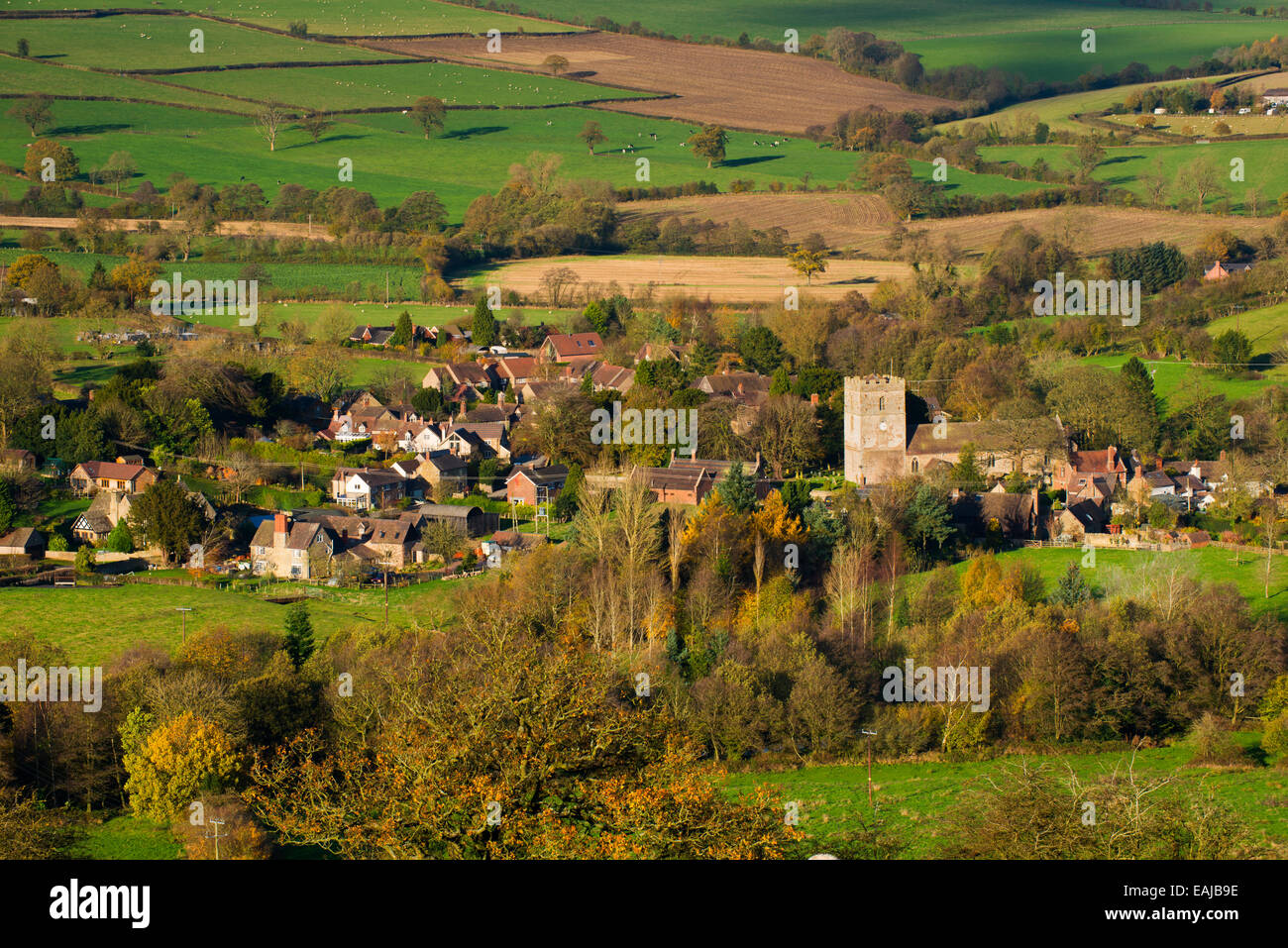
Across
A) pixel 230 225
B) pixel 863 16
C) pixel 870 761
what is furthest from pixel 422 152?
pixel 870 761

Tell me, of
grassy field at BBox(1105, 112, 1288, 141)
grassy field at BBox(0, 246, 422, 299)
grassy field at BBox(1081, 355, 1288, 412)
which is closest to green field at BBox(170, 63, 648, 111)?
grassy field at BBox(0, 246, 422, 299)

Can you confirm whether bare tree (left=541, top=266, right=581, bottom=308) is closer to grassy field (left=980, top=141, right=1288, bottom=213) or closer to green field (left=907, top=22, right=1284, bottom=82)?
grassy field (left=980, top=141, right=1288, bottom=213)

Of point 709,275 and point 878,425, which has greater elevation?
point 709,275

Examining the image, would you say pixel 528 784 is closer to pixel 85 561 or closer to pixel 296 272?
pixel 85 561

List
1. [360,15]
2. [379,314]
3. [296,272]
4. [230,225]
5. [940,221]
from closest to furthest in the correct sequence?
[379,314], [296,272], [230,225], [940,221], [360,15]

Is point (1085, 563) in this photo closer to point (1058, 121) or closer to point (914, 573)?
point (914, 573)

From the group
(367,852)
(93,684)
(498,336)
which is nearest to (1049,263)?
(498,336)
